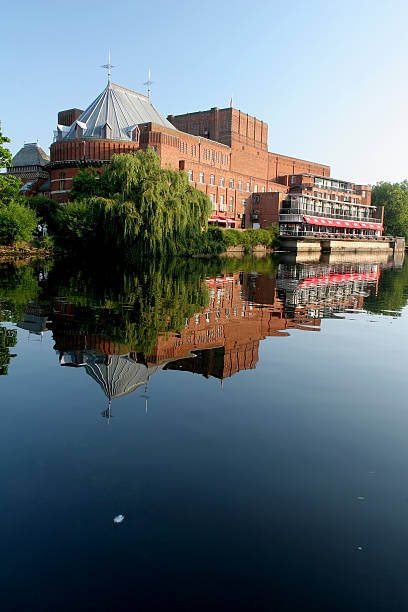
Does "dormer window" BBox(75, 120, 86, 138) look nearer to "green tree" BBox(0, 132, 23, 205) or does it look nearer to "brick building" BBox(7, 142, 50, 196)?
"brick building" BBox(7, 142, 50, 196)

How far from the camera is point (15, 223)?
3800 centimetres

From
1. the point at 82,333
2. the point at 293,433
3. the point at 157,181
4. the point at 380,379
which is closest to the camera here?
the point at 293,433

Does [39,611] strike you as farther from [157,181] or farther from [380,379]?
[157,181]

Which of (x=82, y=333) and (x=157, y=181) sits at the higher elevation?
(x=157, y=181)

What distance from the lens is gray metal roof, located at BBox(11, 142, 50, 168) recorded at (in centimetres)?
8050

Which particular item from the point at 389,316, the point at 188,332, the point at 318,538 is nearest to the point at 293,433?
the point at 318,538

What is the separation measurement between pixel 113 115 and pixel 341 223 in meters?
47.9

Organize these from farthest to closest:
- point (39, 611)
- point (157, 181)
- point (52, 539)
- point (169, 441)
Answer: point (157, 181) → point (169, 441) → point (52, 539) → point (39, 611)

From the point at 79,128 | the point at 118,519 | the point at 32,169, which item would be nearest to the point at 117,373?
the point at 118,519

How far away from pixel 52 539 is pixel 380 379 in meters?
6.67

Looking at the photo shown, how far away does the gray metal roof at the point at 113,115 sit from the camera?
5888cm

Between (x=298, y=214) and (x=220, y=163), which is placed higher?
(x=220, y=163)

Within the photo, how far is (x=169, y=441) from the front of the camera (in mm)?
5625

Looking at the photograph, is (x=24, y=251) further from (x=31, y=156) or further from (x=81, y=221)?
(x=31, y=156)
